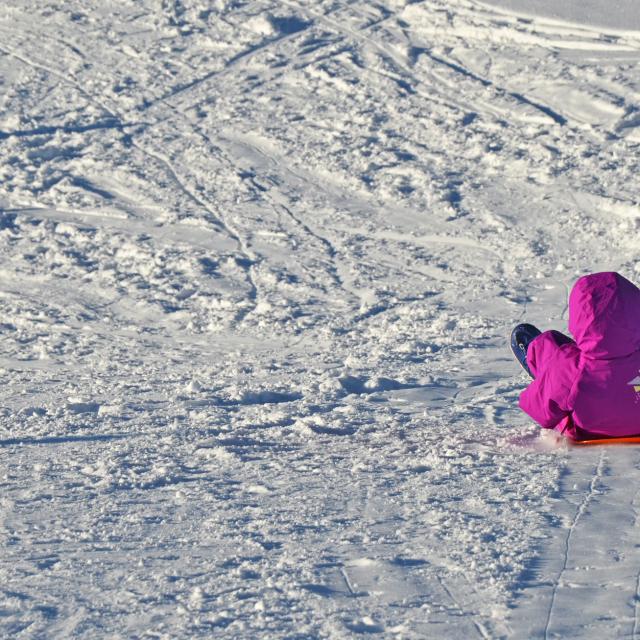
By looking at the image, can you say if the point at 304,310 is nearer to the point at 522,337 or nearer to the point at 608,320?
the point at 522,337

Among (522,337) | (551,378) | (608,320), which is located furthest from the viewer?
(522,337)

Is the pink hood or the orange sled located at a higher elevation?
the pink hood

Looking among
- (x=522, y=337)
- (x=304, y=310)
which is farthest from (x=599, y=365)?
(x=304, y=310)

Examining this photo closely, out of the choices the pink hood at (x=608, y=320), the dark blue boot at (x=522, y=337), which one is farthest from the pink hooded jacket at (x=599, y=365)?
the dark blue boot at (x=522, y=337)

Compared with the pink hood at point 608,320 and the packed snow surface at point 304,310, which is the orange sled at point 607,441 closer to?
the packed snow surface at point 304,310

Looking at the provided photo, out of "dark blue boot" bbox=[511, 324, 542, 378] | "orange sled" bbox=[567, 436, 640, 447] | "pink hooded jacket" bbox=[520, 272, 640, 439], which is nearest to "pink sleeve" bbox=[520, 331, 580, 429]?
"pink hooded jacket" bbox=[520, 272, 640, 439]

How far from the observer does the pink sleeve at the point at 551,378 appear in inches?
174

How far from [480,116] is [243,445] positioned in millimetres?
6592

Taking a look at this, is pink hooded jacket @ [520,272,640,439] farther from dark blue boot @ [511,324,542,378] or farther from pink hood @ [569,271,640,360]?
dark blue boot @ [511,324,542,378]

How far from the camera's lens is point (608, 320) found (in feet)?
14.1

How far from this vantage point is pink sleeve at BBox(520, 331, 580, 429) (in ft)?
14.5

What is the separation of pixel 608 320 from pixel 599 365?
0.19m

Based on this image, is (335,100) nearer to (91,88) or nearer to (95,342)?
(91,88)

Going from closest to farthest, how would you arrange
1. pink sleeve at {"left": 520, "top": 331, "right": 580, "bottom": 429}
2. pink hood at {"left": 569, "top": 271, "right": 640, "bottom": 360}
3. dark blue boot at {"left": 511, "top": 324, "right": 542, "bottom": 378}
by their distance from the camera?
1. pink hood at {"left": 569, "top": 271, "right": 640, "bottom": 360}
2. pink sleeve at {"left": 520, "top": 331, "right": 580, "bottom": 429}
3. dark blue boot at {"left": 511, "top": 324, "right": 542, "bottom": 378}
